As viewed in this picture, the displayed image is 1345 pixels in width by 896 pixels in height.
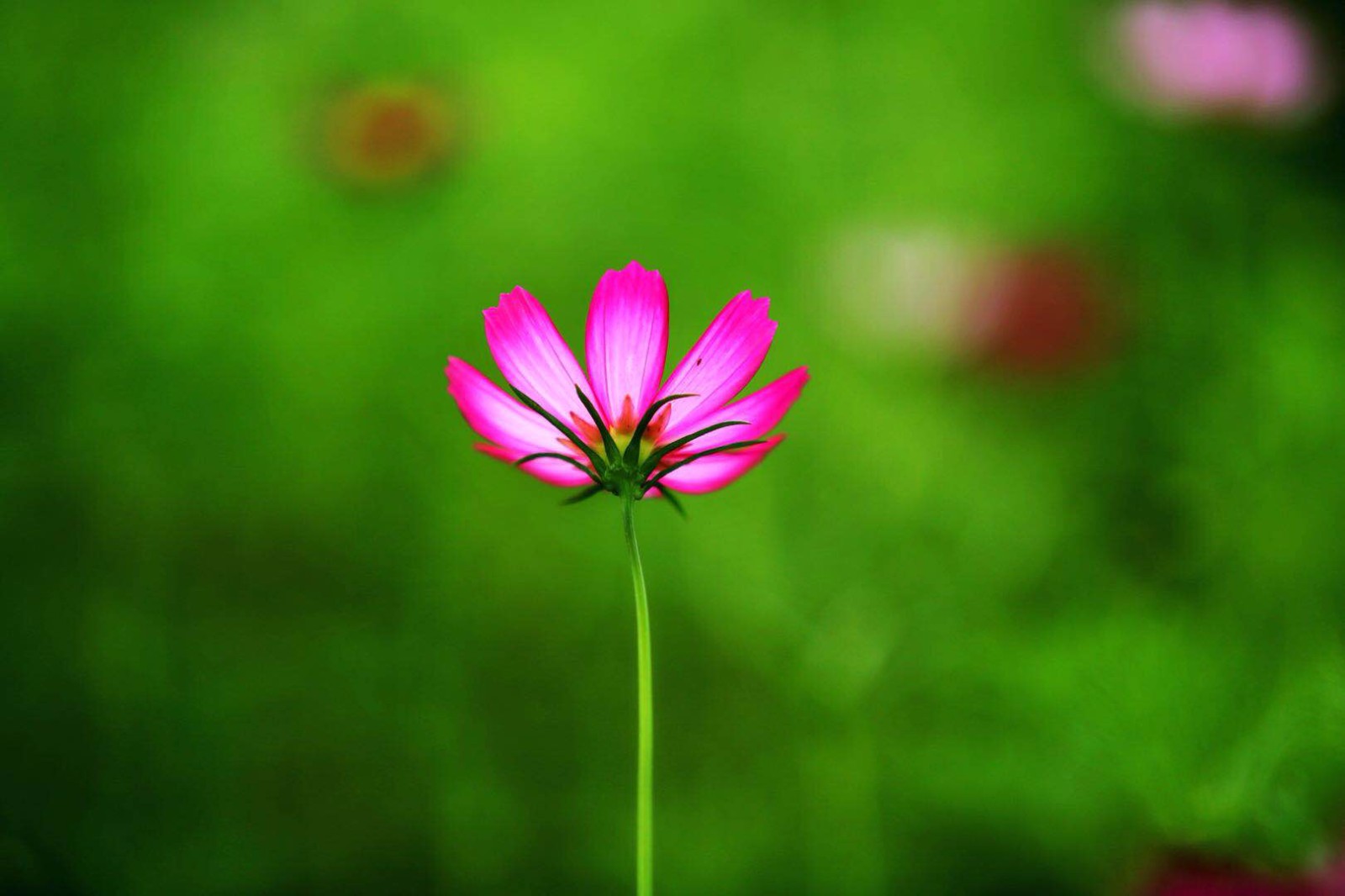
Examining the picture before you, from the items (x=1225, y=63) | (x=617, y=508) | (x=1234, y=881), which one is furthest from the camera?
(x=617, y=508)

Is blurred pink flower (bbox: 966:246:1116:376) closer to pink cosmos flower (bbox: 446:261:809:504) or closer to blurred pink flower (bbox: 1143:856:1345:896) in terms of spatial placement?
blurred pink flower (bbox: 1143:856:1345:896)

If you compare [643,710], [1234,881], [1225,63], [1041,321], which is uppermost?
[1225,63]

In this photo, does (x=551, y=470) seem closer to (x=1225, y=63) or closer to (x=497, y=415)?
(x=497, y=415)

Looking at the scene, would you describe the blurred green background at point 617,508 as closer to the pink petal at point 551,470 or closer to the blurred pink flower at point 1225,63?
the blurred pink flower at point 1225,63

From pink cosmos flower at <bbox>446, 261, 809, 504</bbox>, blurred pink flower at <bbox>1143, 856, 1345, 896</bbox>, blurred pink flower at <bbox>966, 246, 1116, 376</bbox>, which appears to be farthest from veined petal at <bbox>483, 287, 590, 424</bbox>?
blurred pink flower at <bbox>966, 246, 1116, 376</bbox>

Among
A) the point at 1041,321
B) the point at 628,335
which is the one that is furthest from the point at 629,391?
the point at 1041,321

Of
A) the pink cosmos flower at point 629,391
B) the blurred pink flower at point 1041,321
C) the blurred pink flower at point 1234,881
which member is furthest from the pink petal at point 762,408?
the blurred pink flower at point 1041,321

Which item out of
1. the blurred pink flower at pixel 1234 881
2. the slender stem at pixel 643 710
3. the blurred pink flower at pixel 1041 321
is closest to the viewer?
the slender stem at pixel 643 710
